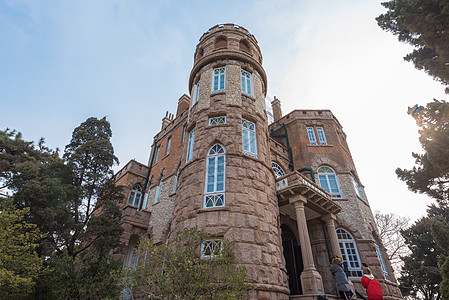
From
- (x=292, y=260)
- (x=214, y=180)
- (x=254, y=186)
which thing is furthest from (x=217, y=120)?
(x=292, y=260)

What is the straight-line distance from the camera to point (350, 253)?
1402 centimetres

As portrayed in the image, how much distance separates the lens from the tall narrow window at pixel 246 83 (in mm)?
14547

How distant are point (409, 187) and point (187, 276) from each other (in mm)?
11654

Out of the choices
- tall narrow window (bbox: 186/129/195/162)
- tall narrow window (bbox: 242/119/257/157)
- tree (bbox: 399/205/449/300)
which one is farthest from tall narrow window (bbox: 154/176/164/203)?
tree (bbox: 399/205/449/300)

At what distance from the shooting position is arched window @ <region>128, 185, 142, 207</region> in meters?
19.0

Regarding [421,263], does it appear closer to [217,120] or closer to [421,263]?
[421,263]

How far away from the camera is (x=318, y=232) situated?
14.3 meters

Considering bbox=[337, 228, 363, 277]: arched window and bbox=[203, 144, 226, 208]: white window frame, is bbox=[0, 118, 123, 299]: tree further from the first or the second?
bbox=[337, 228, 363, 277]: arched window

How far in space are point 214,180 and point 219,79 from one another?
6662mm

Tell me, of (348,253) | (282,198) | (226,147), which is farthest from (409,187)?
(226,147)

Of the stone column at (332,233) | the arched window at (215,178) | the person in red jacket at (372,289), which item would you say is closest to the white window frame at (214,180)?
the arched window at (215,178)

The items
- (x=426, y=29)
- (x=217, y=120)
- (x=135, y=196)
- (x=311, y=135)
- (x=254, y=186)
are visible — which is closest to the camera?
(x=426, y=29)

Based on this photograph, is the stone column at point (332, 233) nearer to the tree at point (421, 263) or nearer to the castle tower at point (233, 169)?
the castle tower at point (233, 169)

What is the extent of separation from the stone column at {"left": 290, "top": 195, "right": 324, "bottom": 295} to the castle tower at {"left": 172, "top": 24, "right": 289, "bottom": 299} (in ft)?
2.88
